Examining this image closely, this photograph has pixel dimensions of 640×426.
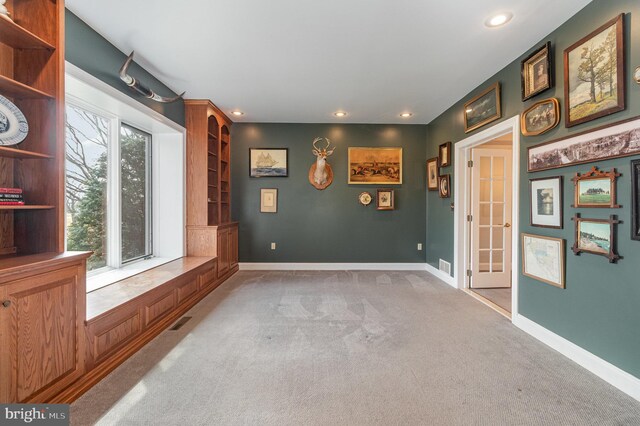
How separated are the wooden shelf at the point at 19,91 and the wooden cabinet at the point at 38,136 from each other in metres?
0.01

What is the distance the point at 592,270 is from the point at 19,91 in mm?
4056

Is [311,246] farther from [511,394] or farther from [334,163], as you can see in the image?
[511,394]

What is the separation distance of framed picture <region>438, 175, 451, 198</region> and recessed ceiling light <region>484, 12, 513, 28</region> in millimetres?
2346

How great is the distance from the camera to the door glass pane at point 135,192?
3447 mm

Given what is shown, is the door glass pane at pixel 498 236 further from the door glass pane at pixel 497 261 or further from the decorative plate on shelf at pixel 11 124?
the decorative plate on shelf at pixel 11 124

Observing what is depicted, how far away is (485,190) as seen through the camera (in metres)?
4.11

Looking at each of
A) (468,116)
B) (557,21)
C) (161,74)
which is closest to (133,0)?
(161,74)

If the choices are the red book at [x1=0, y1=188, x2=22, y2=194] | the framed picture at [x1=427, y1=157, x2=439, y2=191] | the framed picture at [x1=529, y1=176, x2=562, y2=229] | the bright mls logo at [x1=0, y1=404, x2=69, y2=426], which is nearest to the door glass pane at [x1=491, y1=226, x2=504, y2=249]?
the framed picture at [x1=427, y1=157, x2=439, y2=191]

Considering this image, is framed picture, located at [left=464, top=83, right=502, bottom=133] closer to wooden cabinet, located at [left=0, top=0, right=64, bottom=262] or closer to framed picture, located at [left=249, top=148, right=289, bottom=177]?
framed picture, located at [left=249, top=148, right=289, bottom=177]

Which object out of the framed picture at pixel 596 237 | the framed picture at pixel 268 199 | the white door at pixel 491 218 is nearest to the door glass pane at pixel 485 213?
the white door at pixel 491 218

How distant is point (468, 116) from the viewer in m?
3.74

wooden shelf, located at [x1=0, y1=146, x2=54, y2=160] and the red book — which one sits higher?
wooden shelf, located at [x1=0, y1=146, x2=54, y2=160]

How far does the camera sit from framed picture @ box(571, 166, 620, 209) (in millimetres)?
1919

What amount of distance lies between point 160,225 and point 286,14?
330 centimetres
